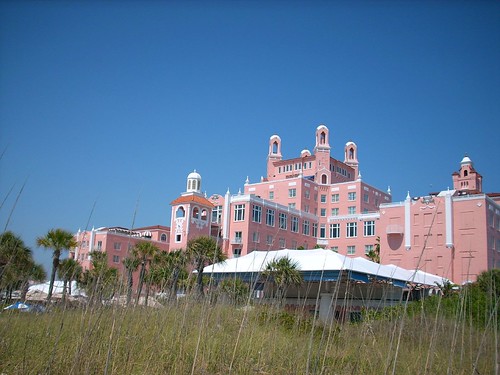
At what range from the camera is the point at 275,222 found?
54.9 meters

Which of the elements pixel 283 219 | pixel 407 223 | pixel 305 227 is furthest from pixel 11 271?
pixel 305 227

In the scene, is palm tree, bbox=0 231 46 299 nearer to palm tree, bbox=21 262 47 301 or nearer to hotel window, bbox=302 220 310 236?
palm tree, bbox=21 262 47 301

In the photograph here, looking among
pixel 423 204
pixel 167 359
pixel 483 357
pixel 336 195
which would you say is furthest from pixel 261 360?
pixel 336 195

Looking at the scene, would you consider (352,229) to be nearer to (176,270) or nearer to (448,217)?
(448,217)

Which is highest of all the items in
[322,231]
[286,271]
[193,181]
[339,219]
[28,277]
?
[193,181]

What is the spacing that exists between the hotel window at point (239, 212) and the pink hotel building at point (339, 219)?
0.35ft

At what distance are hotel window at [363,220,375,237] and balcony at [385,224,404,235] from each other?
571 centimetres

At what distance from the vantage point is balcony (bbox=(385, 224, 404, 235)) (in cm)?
5022

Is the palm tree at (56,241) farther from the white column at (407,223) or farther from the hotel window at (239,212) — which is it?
the white column at (407,223)

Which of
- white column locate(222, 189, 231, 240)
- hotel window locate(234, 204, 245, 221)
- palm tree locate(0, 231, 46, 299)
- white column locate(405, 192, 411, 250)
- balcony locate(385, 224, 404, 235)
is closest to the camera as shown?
palm tree locate(0, 231, 46, 299)

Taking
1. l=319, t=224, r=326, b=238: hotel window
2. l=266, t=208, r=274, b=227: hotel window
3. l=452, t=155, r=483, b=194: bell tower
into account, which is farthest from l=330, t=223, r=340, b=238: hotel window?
l=452, t=155, r=483, b=194: bell tower

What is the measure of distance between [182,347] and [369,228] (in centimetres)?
5350

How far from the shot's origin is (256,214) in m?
53.8

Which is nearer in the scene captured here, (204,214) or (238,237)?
(238,237)
